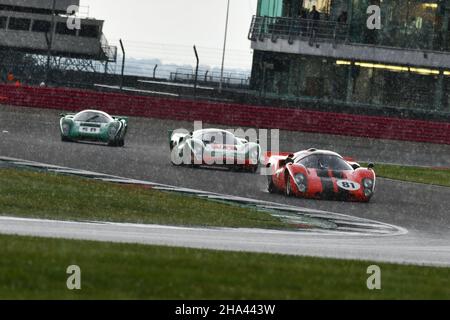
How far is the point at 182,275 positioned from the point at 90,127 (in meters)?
23.9

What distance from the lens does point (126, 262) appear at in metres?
10.4

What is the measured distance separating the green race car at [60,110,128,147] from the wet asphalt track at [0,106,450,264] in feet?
0.99

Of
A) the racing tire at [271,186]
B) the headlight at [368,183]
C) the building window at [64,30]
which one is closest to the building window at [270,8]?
the building window at [64,30]

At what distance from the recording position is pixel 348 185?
957 inches

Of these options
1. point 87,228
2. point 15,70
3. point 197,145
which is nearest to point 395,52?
point 15,70

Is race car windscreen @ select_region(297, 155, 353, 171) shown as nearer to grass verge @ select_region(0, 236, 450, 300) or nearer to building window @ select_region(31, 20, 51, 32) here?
grass verge @ select_region(0, 236, 450, 300)

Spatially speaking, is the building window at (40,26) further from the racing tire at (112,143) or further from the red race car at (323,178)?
the red race car at (323,178)

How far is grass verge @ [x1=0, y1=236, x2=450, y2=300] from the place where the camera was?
8961 millimetres

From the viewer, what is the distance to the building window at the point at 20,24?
8444 centimetres

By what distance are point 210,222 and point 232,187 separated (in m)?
6.65

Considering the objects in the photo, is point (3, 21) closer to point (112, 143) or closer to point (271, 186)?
point (112, 143)

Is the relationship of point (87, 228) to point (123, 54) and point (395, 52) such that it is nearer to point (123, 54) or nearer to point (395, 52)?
point (123, 54)

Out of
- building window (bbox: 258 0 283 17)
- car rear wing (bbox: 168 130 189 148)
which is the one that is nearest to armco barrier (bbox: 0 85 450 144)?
car rear wing (bbox: 168 130 189 148)

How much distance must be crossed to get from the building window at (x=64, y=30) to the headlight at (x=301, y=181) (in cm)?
5991
